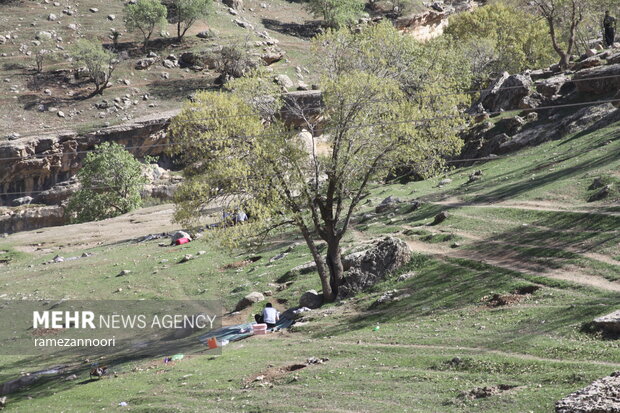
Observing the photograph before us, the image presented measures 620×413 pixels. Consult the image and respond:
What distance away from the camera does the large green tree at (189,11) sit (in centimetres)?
12812

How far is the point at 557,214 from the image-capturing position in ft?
111

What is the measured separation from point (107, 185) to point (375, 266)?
5226 centimetres

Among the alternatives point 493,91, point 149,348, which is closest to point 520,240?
point 149,348

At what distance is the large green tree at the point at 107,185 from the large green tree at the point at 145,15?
51.6m

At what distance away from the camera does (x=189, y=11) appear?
128250mm

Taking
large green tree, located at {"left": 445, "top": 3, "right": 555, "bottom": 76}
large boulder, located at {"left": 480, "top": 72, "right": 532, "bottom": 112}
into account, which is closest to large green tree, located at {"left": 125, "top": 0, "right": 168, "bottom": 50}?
large green tree, located at {"left": 445, "top": 3, "right": 555, "bottom": 76}

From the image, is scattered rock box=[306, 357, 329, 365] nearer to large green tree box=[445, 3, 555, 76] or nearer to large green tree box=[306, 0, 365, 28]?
large green tree box=[445, 3, 555, 76]

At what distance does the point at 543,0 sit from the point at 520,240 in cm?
4680

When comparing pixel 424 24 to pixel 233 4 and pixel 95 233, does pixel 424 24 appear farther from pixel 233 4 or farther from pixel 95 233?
pixel 95 233

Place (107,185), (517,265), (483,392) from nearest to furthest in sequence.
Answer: (483,392)
(517,265)
(107,185)

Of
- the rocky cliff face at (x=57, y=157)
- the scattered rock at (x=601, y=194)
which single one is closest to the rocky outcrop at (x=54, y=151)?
the rocky cliff face at (x=57, y=157)

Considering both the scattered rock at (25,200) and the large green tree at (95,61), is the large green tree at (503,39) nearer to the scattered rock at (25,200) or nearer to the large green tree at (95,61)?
the large green tree at (95,61)

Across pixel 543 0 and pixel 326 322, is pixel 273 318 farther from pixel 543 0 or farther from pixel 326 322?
pixel 543 0

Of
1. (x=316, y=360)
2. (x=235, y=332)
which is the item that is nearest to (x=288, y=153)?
(x=235, y=332)
